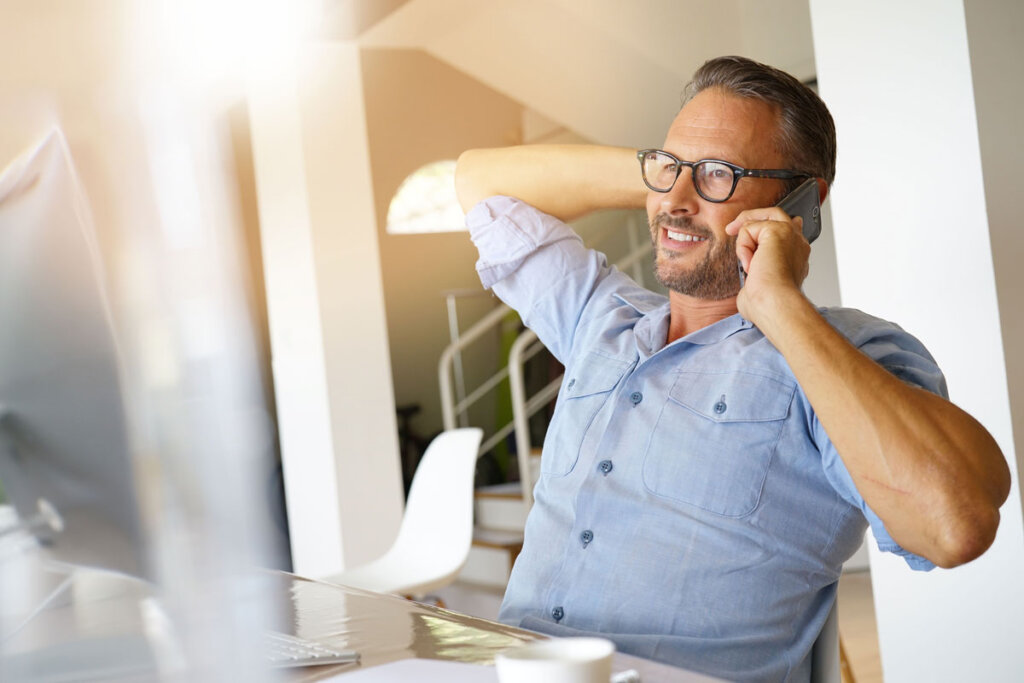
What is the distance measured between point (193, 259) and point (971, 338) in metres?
1.58

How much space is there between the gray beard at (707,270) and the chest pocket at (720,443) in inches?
8.0

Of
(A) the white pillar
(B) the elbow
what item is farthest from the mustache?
(A) the white pillar

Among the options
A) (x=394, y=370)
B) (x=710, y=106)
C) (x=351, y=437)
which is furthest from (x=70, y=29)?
(x=394, y=370)

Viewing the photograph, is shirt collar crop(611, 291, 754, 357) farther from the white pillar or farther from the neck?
the white pillar

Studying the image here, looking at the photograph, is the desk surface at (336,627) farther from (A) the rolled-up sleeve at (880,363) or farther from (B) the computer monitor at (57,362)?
(A) the rolled-up sleeve at (880,363)

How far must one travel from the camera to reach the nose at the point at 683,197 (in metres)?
1.40

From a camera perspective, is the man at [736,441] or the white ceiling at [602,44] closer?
the man at [736,441]

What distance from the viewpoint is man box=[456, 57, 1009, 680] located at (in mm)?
996

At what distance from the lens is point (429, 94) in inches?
245

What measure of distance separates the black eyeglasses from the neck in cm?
15

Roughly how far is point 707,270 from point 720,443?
310 millimetres

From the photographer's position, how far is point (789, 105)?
55.1 inches

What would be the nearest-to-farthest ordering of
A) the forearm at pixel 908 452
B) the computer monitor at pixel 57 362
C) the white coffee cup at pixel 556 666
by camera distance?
the computer monitor at pixel 57 362, the white coffee cup at pixel 556 666, the forearm at pixel 908 452

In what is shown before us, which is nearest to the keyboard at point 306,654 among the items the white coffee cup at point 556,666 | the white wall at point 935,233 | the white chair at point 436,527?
the white coffee cup at point 556,666
